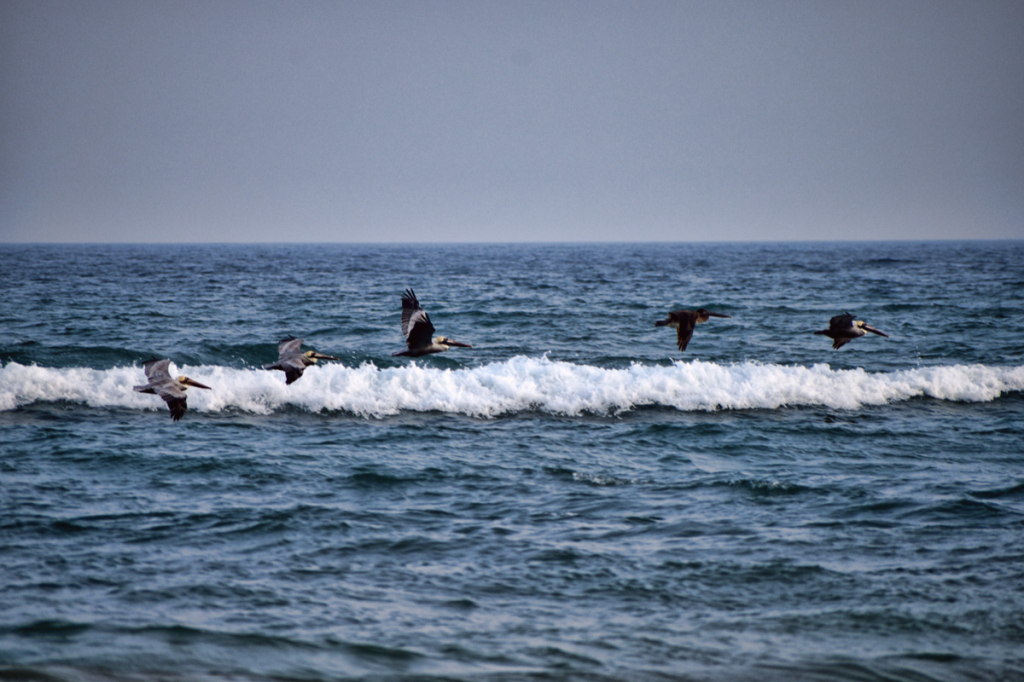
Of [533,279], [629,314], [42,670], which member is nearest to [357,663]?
[42,670]

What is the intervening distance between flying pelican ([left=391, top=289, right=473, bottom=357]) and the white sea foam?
5569mm

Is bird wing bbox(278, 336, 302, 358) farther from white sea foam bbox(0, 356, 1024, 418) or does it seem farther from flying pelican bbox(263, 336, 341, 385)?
white sea foam bbox(0, 356, 1024, 418)

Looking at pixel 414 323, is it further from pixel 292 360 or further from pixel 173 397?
pixel 173 397

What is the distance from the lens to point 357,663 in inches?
334

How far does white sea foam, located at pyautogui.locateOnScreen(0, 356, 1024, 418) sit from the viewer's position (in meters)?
18.9

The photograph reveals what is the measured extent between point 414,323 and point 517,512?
2908mm

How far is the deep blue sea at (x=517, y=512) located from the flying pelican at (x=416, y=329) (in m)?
2.04

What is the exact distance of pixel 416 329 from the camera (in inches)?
504

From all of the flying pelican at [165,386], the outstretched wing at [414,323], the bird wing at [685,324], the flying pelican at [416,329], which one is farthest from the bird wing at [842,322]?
the flying pelican at [165,386]

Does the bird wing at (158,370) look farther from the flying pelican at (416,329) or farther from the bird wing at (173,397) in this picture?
the flying pelican at (416,329)

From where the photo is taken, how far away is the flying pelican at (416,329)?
41.4ft

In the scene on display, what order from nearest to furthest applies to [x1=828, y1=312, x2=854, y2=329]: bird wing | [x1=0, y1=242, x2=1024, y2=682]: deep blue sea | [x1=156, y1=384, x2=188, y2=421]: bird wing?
[x1=0, y1=242, x2=1024, y2=682]: deep blue sea < [x1=156, y1=384, x2=188, y2=421]: bird wing < [x1=828, y1=312, x2=854, y2=329]: bird wing

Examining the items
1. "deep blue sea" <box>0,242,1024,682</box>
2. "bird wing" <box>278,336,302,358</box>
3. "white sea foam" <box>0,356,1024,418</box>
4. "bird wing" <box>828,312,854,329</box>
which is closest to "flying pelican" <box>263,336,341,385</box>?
"bird wing" <box>278,336,302,358</box>

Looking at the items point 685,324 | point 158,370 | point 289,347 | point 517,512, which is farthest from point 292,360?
point 685,324
